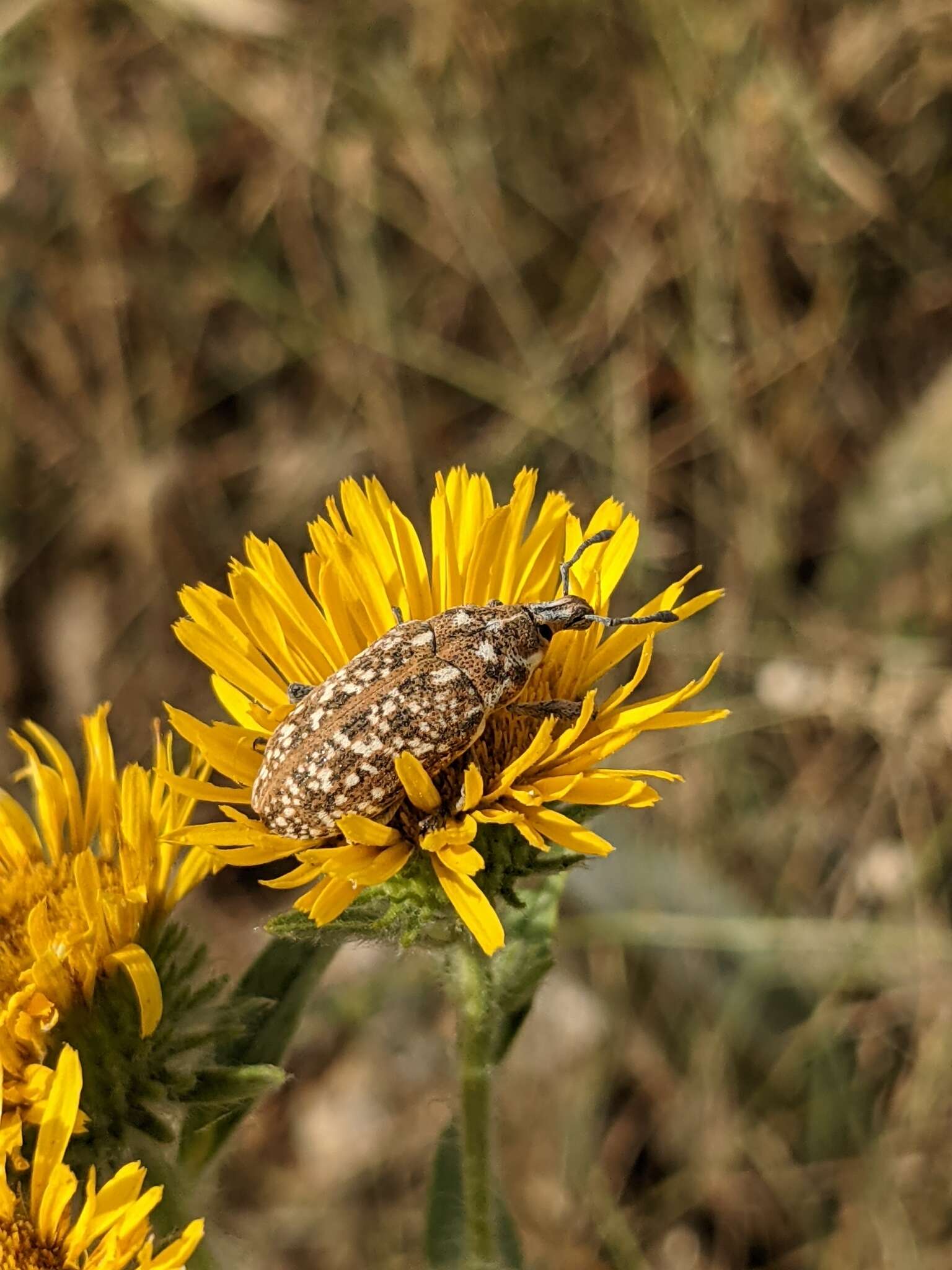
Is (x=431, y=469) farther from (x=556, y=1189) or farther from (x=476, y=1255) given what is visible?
(x=476, y=1255)

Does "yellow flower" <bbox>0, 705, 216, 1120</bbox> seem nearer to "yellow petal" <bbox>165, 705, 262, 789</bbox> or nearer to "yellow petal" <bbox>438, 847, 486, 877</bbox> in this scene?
"yellow petal" <bbox>165, 705, 262, 789</bbox>

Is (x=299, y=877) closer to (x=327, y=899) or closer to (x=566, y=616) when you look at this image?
(x=327, y=899)

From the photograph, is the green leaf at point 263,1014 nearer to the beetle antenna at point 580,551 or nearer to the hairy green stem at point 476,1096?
the hairy green stem at point 476,1096

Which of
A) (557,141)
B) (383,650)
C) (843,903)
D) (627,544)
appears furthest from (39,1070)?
(557,141)

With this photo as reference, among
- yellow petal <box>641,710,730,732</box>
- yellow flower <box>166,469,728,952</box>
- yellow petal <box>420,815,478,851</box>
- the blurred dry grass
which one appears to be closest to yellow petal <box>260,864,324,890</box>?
yellow flower <box>166,469,728,952</box>

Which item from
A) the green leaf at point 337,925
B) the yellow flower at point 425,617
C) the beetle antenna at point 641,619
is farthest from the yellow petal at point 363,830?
the beetle antenna at point 641,619

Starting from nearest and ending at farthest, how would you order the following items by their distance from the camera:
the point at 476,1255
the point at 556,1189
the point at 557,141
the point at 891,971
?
1. the point at 476,1255
2. the point at 891,971
3. the point at 556,1189
4. the point at 557,141
